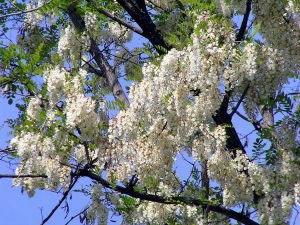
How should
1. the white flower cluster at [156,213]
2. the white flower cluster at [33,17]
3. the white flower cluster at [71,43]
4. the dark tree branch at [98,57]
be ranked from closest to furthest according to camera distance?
the white flower cluster at [156,213] → the white flower cluster at [71,43] → the dark tree branch at [98,57] → the white flower cluster at [33,17]

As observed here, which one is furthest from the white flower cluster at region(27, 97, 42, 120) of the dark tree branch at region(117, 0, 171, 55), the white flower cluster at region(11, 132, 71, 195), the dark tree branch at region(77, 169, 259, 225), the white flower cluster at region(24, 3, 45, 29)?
the white flower cluster at region(24, 3, 45, 29)

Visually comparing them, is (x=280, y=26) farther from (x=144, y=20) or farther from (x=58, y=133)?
(x=58, y=133)

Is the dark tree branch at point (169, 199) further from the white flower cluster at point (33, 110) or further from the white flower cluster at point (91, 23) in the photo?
the white flower cluster at point (91, 23)

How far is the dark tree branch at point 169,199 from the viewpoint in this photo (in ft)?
19.2

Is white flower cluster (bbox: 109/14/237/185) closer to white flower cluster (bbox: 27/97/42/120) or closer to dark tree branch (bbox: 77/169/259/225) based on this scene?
dark tree branch (bbox: 77/169/259/225)

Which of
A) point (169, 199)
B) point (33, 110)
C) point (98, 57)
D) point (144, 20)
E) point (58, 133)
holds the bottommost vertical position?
point (169, 199)

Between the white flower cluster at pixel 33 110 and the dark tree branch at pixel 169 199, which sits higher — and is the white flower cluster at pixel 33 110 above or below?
above

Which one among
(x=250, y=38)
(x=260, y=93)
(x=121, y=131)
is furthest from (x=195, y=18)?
(x=121, y=131)

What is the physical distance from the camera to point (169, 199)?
19.7 ft

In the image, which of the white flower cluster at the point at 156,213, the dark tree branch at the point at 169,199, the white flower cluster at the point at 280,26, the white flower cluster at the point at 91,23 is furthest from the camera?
the white flower cluster at the point at 91,23

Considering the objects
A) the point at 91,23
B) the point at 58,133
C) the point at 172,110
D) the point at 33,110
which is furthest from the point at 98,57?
the point at 172,110

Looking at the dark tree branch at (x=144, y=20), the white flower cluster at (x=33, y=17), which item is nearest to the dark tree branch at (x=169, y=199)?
the dark tree branch at (x=144, y=20)

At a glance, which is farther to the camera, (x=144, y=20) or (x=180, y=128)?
(x=144, y=20)

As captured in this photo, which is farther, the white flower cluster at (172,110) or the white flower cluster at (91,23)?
the white flower cluster at (91,23)
